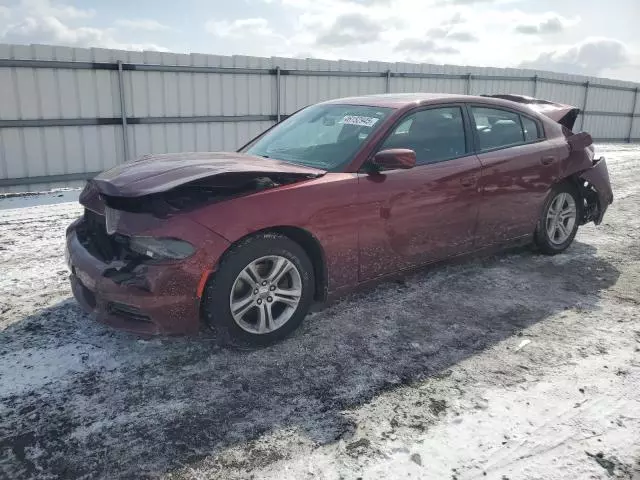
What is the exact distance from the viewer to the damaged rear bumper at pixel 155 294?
9.73 ft

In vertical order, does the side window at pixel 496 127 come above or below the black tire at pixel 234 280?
above

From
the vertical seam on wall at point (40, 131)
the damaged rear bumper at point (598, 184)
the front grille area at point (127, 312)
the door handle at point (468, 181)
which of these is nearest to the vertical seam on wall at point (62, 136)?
the vertical seam on wall at point (40, 131)

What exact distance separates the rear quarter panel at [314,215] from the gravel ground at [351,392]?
0.51m

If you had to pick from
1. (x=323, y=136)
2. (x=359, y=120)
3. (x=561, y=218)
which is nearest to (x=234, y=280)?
(x=323, y=136)

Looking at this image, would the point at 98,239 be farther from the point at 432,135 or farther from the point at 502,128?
the point at 502,128

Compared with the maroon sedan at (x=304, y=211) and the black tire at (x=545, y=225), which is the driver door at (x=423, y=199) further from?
the black tire at (x=545, y=225)

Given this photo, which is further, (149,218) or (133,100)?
(133,100)

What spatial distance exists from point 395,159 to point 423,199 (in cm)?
51

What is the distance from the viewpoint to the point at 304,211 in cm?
334

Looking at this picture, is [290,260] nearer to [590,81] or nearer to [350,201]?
[350,201]

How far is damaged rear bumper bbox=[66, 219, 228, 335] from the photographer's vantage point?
2967 millimetres

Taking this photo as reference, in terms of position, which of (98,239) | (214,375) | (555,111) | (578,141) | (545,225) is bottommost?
(214,375)

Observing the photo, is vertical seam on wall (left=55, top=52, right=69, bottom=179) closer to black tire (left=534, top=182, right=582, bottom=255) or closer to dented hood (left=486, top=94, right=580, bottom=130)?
dented hood (left=486, top=94, right=580, bottom=130)

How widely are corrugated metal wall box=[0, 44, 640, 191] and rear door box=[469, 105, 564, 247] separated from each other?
6.92 metres
